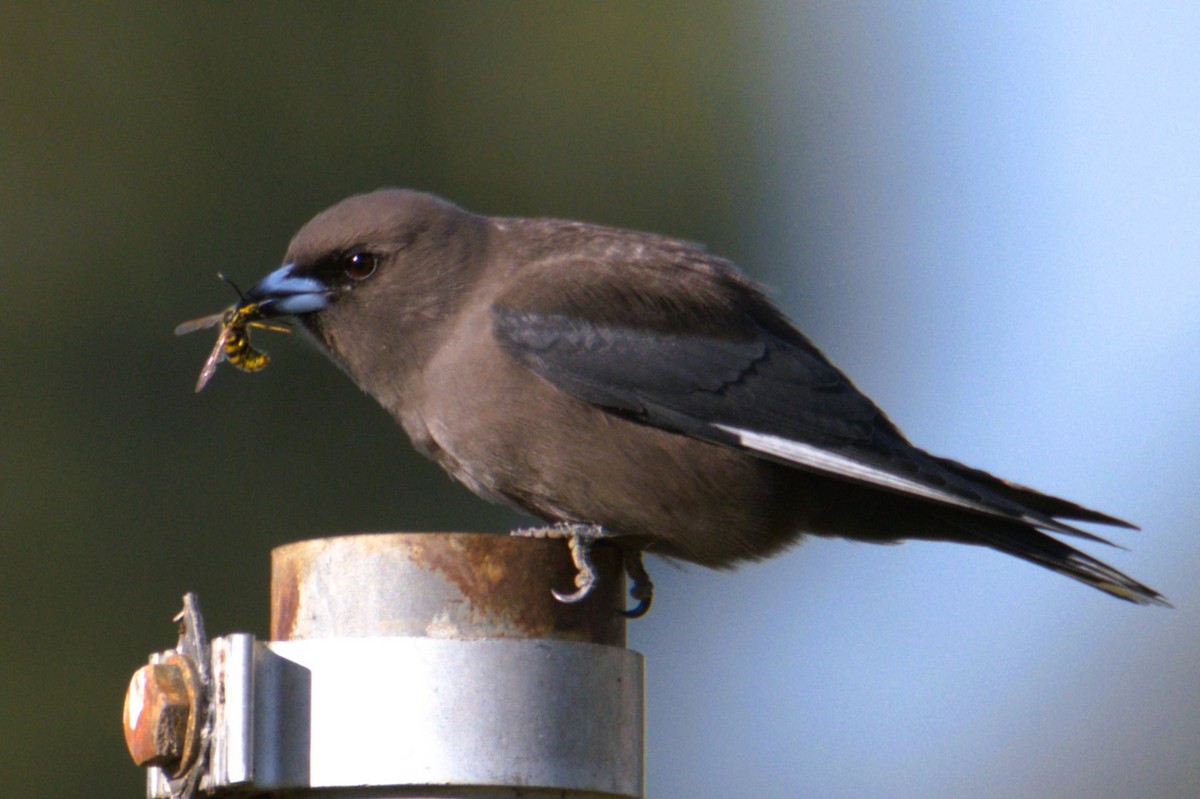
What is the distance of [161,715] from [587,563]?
91 centimetres

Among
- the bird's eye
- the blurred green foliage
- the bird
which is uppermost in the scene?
the blurred green foliage

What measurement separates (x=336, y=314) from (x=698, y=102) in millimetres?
17551

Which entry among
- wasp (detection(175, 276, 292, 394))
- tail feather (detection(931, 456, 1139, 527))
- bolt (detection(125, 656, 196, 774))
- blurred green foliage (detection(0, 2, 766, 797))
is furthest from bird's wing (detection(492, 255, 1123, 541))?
blurred green foliage (detection(0, 2, 766, 797))

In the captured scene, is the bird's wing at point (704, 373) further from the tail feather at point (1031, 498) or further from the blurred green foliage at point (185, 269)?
the blurred green foliage at point (185, 269)

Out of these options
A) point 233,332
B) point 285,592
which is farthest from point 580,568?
point 233,332

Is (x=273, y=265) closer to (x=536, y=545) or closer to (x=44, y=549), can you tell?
(x=44, y=549)

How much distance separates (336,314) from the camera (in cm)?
580

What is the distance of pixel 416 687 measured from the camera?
3.47 m

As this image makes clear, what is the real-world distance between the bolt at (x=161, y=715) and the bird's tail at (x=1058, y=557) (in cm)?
265

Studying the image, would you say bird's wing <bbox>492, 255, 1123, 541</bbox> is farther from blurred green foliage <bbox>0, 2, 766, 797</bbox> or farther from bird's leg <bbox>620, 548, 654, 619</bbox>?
blurred green foliage <bbox>0, 2, 766, 797</bbox>

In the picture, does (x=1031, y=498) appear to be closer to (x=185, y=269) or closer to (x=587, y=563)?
(x=587, y=563)

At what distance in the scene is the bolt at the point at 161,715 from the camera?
3568 millimetres

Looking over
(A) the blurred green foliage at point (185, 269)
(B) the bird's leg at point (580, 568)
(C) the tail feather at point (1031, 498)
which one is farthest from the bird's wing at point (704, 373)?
(A) the blurred green foliage at point (185, 269)

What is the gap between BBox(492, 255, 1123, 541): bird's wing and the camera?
5.39 metres
